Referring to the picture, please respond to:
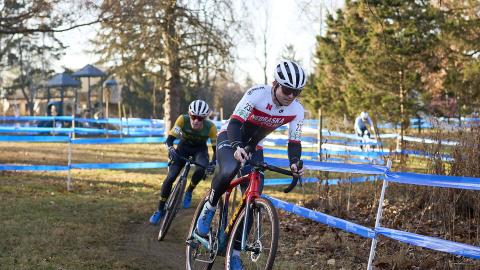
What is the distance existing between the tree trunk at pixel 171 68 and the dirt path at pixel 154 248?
1138 centimetres

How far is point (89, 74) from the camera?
35219mm

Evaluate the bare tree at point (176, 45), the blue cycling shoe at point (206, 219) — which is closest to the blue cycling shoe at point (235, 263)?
the blue cycling shoe at point (206, 219)

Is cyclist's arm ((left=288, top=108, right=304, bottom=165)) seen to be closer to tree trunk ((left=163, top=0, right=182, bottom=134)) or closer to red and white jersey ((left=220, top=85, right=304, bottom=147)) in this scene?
red and white jersey ((left=220, top=85, right=304, bottom=147))

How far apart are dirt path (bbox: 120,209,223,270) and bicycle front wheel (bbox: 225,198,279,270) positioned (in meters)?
1.61

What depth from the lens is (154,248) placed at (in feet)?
24.5

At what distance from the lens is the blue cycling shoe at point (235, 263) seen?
16.8 feet

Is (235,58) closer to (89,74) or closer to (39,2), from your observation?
(39,2)

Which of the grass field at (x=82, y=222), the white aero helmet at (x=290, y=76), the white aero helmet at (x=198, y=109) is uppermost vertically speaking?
the white aero helmet at (x=290, y=76)

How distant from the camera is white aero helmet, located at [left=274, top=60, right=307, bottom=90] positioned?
505 cm

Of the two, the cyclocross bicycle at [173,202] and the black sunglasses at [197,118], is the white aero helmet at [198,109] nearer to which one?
the black sunglasses at [197,118]

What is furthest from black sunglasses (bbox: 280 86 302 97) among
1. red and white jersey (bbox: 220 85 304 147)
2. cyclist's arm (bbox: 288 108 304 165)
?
cyclist's arm (bbox: 288 108 304 165)

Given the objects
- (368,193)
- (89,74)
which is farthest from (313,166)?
(89,74)

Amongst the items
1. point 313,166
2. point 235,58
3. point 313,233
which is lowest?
point 313,233

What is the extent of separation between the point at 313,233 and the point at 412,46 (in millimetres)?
17869
